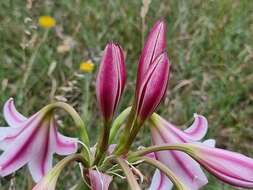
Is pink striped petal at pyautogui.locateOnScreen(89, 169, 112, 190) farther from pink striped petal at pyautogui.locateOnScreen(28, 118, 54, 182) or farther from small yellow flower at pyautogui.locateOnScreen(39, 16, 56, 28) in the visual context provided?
small yellow flower at pyautogui.locateOnScreen(39, 16, 56, 28)

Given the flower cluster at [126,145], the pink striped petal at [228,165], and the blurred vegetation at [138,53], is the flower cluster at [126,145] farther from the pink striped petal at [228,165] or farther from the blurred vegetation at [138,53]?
the blurred vegetation at [138,53]

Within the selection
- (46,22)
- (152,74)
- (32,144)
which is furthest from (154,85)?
(46,22)

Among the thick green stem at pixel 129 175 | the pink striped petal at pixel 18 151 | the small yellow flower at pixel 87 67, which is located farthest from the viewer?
the small yellow flower at pixel 87 67

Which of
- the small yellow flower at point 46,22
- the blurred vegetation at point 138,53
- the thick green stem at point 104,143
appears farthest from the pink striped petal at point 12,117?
the small yellow flower at point 46,22

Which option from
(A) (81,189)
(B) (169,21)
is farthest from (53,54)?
(A) (81,189)

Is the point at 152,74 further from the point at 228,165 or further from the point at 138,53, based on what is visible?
the point at 138,53

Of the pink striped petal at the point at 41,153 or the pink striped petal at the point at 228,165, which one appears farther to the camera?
the pink striped petal at the point at 41,153

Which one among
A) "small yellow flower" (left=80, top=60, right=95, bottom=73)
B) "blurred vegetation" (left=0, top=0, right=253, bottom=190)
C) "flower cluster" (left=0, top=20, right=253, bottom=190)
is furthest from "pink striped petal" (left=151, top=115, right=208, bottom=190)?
"small yellow flower" (left=80, top=60, right=95, bottom=73)
